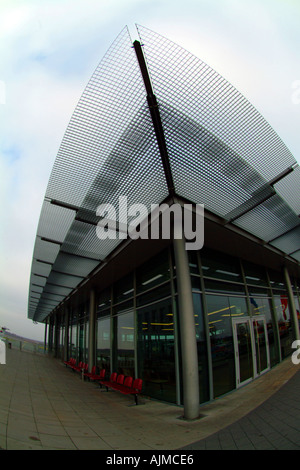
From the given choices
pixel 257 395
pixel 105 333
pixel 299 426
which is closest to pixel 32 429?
pixel 299 426

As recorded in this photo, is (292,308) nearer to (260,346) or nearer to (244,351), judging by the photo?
(260,346)

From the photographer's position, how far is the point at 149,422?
16.6 ft

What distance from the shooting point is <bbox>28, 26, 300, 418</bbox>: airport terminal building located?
3.62 meters

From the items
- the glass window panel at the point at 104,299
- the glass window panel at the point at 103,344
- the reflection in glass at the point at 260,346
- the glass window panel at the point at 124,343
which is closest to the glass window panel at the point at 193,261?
the glass window panel at the point at 124,343

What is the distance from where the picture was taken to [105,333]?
11758 millimetres

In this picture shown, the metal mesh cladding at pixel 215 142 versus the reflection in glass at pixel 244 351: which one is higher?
the metal mesh cladding at pixel 215 142

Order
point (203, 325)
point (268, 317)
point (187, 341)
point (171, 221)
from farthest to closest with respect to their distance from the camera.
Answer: point (268, 317)
point (203, 325)
point (171, 221)
point (187, 341)

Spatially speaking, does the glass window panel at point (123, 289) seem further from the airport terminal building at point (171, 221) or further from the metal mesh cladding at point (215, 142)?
the metal mesh cladding at point (215, 142)

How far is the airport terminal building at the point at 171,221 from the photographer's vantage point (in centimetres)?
362

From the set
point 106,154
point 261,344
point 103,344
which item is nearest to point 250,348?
point 261,344

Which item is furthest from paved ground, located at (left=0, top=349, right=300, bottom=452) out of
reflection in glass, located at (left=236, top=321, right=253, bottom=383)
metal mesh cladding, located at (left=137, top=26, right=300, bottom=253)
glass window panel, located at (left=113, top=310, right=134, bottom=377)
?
metal mesh cladding, located at (left=137, top=26, right=300, bottom=253)

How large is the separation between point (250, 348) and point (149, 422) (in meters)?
4.90
